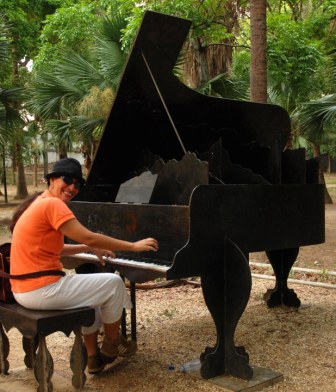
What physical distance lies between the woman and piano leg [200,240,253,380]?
0.53 meters

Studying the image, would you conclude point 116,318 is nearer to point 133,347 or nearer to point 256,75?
point 133,347

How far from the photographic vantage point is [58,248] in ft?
12.5

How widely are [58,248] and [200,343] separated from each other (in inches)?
76.1

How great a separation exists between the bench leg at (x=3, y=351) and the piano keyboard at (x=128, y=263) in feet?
2.67

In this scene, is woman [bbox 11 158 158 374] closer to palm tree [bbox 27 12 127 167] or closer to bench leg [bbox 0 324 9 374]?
bench leg [bbox 0 324 9 374]

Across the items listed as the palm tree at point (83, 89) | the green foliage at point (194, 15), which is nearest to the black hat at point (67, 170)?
the green foliage at point (194, 15)

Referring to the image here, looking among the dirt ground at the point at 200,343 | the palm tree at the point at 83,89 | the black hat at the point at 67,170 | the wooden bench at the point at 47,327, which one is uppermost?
the palm tree at the point at 83,89

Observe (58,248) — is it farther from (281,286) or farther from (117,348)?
(281,286)

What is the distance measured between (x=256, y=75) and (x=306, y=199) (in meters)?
3.59

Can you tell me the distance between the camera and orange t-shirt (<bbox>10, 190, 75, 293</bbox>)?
144 inches

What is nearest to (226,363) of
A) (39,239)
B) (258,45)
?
(39,239)

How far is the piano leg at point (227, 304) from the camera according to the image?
4039 millimetres

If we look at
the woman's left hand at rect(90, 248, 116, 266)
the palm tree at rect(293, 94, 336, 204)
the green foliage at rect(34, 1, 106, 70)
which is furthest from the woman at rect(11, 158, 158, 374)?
the green foliage at rect(34, 1, 106, 70)

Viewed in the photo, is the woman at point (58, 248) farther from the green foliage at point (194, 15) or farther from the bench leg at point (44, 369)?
the green foliage at point (194, 15)
